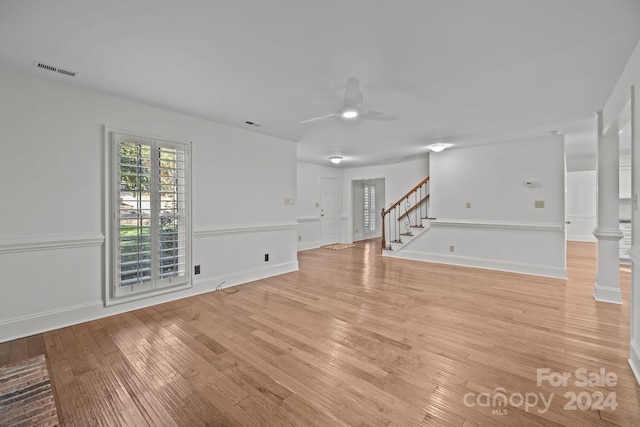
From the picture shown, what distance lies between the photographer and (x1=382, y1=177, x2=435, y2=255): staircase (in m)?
6.43

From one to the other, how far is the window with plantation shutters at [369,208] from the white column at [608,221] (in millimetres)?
6580

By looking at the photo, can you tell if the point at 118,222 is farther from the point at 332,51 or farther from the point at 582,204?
the point at 582,204

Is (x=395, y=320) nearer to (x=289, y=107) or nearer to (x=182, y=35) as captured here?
(x=289, y=107)

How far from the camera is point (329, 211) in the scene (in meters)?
8.77

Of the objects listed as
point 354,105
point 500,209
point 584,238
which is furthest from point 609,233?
point 584,238

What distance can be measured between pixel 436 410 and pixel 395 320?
133 centimetres

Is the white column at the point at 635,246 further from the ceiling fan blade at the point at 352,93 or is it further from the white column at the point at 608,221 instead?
the ceiling fan blade at the point at 352,93

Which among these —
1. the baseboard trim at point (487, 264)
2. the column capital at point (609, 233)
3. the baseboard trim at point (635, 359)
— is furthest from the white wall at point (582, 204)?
the baseboard trim at point (635, 359)

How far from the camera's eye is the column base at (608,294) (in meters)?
3.46

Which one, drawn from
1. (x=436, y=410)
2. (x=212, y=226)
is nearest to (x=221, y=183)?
(x=212, y=226)

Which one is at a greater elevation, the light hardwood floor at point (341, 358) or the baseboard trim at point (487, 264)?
the baseboard trim at point (487, 264)

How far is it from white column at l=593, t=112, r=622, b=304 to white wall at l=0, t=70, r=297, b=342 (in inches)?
210

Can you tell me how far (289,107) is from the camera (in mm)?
3496

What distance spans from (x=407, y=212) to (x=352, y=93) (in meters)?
4.83
